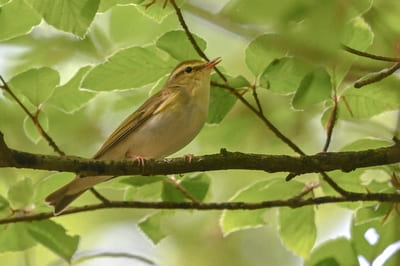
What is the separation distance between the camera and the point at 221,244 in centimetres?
427

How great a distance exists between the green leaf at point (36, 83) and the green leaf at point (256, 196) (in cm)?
63

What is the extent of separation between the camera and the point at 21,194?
1.99 m

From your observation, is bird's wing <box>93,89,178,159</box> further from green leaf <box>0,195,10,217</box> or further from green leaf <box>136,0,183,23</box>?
green leaf <box>136,0,183,23</box>

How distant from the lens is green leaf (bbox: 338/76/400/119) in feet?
5.90

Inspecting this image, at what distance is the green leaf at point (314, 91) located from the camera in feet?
5.47

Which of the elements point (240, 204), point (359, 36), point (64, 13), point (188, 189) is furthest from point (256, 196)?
point (64, 13)

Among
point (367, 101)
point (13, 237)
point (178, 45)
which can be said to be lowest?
point (13, 237)

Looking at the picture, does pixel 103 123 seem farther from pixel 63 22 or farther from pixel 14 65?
pixel 63 22

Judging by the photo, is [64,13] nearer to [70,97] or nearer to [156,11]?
[156,11]

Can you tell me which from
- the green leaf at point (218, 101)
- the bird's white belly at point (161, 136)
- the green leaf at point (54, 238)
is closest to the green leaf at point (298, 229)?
the green leaf at point (218, 101)

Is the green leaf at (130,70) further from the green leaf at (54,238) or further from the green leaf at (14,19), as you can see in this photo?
the green leaf at (54,238)

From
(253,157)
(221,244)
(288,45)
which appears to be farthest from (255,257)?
(288,45)

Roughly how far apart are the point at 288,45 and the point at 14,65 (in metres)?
2.00

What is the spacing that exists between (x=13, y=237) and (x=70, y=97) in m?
0.46
